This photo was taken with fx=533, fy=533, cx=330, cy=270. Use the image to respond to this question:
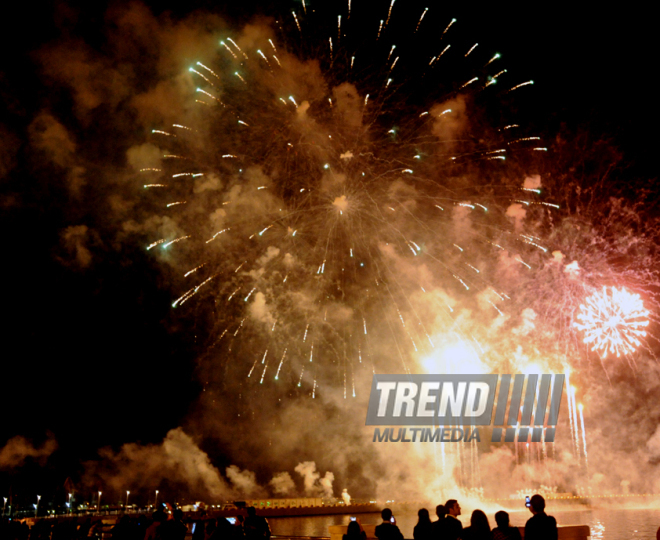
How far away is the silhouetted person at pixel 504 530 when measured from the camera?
21.8ft

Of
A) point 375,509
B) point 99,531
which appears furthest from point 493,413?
point 375,509

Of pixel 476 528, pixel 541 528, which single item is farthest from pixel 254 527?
pixel 541 528

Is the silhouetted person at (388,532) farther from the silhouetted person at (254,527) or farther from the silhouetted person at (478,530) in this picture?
the silhouetted person at (254,527)

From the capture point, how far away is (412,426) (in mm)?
26344

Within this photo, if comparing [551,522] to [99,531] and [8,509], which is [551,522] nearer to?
[99,531]

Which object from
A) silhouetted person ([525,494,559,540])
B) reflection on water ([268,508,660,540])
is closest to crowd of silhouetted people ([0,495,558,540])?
silhouetted person ([525,494,559,540])

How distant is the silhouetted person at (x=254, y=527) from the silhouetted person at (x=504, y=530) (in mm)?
3505

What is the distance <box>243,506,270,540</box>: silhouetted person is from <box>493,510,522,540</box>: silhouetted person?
3505 mm

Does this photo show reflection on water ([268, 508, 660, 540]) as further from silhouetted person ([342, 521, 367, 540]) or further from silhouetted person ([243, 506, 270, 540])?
silhouetted person ([342, 521, 367, 540])

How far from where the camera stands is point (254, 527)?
8.84 m

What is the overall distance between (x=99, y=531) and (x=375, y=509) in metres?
154

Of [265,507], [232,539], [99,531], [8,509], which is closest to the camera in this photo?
[232,539]

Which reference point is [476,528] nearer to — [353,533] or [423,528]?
[423,528]

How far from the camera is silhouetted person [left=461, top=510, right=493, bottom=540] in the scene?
22.9 feet
